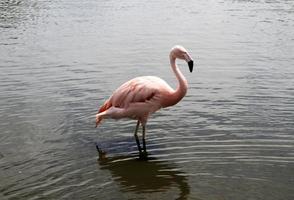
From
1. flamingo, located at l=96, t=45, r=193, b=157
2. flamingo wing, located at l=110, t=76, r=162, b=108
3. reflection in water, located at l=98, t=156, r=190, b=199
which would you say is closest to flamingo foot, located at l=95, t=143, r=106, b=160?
reflection in water, located at l=98, t=156, r=190, b=199

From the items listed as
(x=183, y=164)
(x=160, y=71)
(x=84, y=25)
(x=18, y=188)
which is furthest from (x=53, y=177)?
(x=84, y=25)

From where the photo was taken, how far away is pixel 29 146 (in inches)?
365

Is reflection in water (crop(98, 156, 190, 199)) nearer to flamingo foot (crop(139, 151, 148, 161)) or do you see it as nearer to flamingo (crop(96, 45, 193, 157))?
flamingo foot (crop(139, 151, 148, 161))

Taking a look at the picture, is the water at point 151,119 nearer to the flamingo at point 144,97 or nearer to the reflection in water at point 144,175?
the reflection in water at point 144,175

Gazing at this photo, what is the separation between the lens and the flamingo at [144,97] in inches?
363

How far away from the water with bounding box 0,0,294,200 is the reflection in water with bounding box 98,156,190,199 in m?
0.02

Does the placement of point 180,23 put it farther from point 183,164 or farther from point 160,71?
point 183,164

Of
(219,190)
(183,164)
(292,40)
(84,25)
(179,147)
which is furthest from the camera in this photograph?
(84,25)

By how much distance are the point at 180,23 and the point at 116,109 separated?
1635 cm

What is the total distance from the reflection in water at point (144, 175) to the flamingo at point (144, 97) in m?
0.46

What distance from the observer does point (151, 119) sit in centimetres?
1085

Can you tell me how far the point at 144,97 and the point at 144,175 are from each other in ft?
5.30

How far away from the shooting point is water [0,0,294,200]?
7875 millimetres

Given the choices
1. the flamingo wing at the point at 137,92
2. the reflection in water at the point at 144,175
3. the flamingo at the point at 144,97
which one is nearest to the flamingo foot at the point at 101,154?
the reflection in water at the point at 144,175
